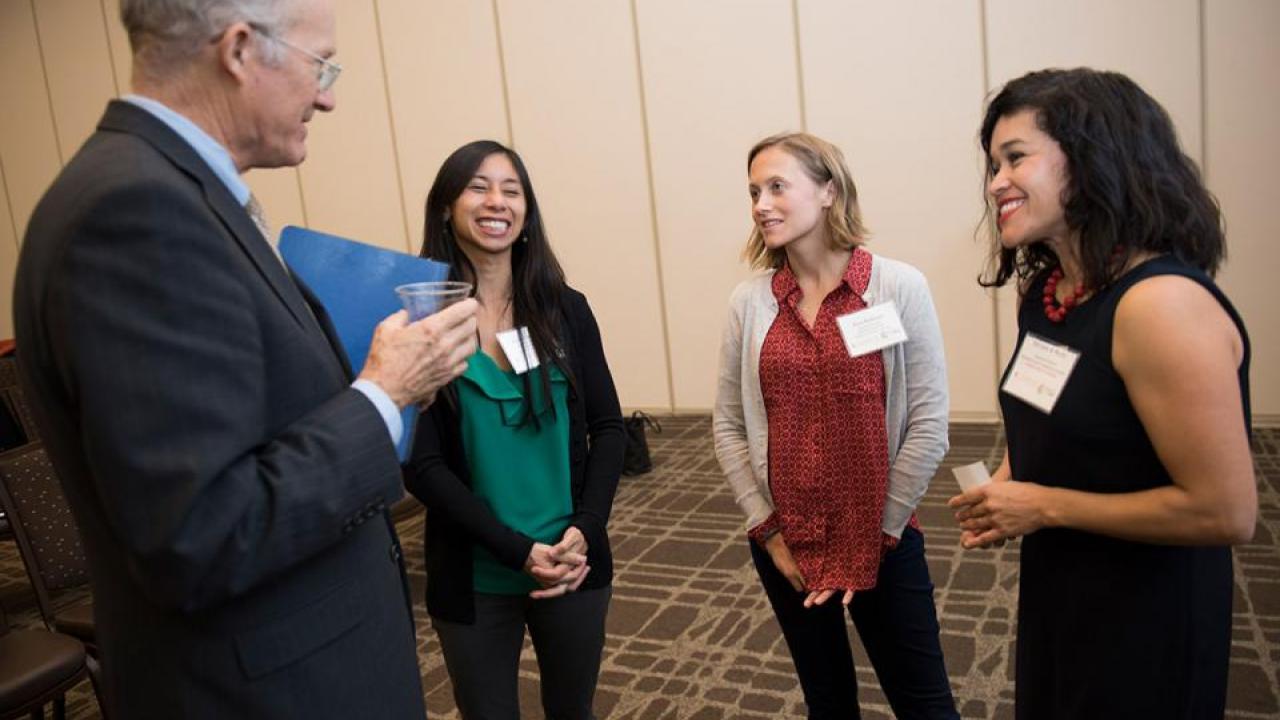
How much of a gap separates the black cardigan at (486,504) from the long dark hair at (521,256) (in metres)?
0.04

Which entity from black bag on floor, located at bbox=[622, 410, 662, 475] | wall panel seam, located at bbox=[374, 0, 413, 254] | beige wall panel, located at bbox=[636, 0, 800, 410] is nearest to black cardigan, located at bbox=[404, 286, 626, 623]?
black bag on floor, located at bbox=[622, 410, 662, 475]

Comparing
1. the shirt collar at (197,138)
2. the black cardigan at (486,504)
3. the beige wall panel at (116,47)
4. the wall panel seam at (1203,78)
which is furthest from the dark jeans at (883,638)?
the beige wall panel at (116,47)

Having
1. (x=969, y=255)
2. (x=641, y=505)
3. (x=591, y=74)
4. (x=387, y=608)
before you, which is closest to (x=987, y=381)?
(x=969, y=255)

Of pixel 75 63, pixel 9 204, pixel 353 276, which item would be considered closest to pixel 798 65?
pixel 353 276

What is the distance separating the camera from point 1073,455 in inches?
55.6

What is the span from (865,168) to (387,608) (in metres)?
4.87

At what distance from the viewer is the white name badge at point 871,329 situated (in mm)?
1891

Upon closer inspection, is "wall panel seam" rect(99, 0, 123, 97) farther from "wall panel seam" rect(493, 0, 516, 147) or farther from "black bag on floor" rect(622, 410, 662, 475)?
"black bag on floor" rect(622, 410, 662, 475)

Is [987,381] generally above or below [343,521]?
below

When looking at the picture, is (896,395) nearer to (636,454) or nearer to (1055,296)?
(1055,296)

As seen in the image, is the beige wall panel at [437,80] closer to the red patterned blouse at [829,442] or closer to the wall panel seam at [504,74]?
the wall panel seam at [504,74]

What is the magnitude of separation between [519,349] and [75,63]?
866 cm

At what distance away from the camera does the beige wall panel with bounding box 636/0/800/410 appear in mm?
5707

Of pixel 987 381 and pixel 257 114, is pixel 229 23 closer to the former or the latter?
pixel 257 114
